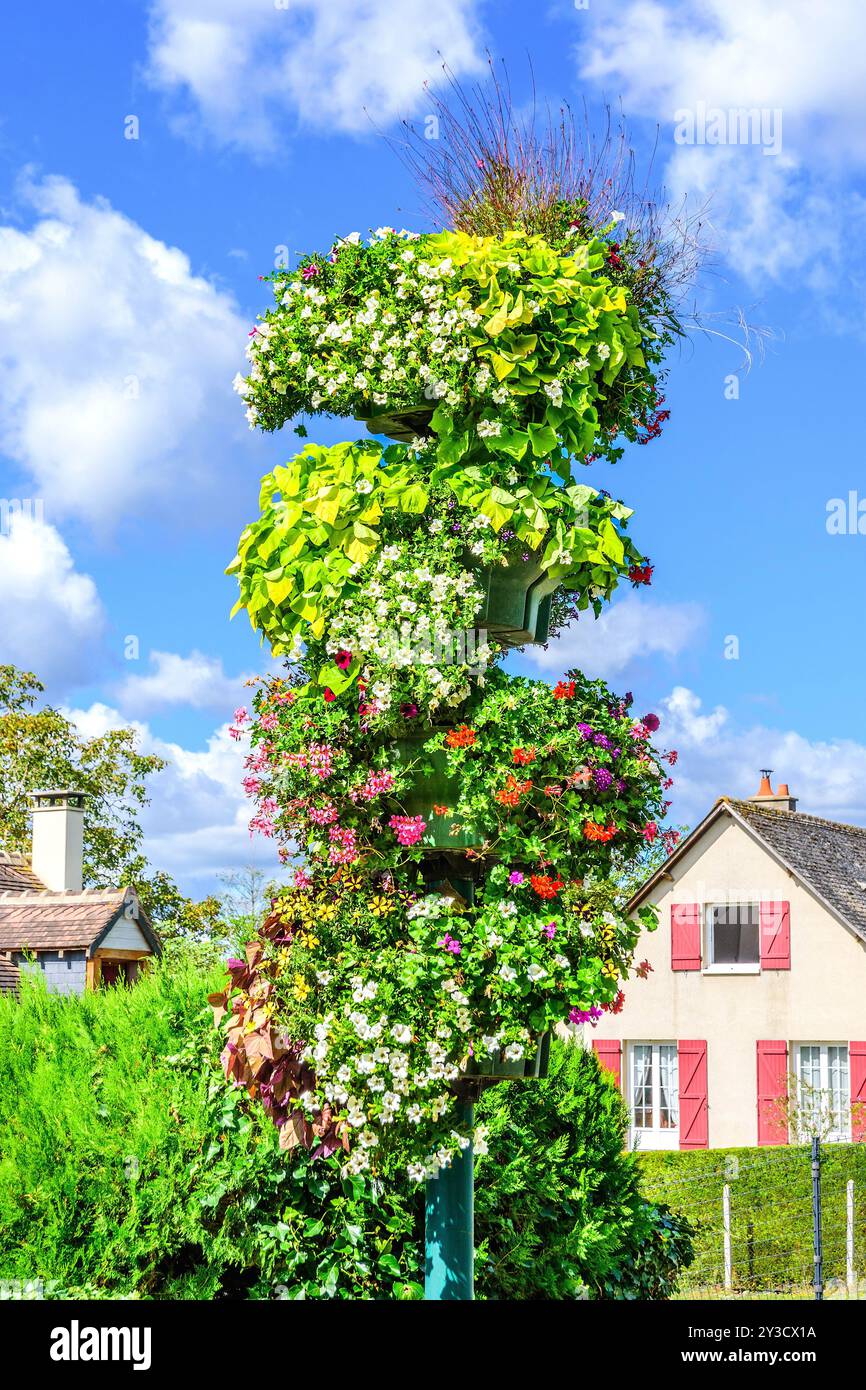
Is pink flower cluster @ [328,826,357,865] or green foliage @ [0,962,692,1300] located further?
green foliage @ [0,962,692,1300]

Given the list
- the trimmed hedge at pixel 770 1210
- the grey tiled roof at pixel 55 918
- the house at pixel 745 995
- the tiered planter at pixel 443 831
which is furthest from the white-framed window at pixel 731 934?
the tiered planter at pixel 443 831

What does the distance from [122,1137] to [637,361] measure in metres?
4.01

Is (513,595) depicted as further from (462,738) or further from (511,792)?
(511,792)

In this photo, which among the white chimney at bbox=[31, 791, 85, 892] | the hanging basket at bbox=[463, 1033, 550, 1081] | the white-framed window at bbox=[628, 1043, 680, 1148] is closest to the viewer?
the hanging basket at bbox=[463, 1033, 550, 1081]

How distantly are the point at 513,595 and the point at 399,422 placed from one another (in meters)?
0.93

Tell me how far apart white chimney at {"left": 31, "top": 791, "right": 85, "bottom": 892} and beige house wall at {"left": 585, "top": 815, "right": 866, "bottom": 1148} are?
31.4 feet

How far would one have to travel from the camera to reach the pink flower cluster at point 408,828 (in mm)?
5359

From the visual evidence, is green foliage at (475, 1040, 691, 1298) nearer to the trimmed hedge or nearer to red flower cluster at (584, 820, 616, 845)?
red flower cluster at (584, 820, 616, 845)

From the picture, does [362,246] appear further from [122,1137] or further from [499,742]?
[122,1137]

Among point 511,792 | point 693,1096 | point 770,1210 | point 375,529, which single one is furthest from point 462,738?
point 693,1096

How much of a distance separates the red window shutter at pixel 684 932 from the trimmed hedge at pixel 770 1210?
16.2 ft

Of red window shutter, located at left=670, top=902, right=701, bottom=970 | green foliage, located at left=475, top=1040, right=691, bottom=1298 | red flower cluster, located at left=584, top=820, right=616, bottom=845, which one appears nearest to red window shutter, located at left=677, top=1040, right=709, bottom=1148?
red window shutter, located at left=670, top=902, right=701, bottom=970

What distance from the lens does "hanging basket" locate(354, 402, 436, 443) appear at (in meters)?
5.94
